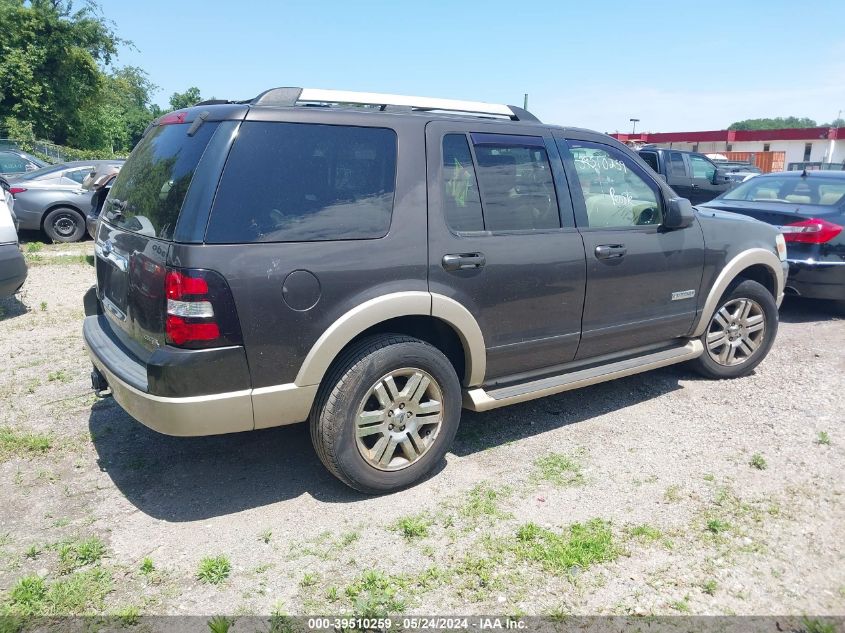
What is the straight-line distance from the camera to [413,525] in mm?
3211

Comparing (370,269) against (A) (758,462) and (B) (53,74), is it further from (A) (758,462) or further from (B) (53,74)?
(B) (53,74)

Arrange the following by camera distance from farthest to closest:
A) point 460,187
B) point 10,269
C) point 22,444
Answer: point 10,269 → point 22,444 → point 460,187

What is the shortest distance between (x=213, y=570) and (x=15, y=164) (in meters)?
15.1

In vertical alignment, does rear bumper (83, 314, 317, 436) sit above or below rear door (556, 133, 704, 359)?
below

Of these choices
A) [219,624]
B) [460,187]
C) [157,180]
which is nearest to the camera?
[219,624]

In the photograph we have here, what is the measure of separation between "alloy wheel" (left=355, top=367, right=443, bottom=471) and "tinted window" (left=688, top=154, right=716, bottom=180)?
11.4 m

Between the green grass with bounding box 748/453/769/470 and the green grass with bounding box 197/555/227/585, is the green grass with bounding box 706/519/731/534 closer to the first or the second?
the green grass with bounding box 748/453/769/470

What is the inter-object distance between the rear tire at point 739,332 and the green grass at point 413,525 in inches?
116

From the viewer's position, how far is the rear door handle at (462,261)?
3.48 meters

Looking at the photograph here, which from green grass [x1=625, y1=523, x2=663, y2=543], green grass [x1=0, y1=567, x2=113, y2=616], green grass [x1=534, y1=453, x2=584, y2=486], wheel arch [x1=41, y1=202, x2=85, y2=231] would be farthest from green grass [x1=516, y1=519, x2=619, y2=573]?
wheel arch [x1=41, y1=202, x2=85, y2=231]

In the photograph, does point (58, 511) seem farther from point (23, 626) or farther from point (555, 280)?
point (555, 280)

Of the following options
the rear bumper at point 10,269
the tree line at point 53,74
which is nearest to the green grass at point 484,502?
the rear bumper at point 10,269

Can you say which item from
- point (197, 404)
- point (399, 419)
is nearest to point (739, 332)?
point (399, 419)

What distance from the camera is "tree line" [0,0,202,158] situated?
93.9ft
